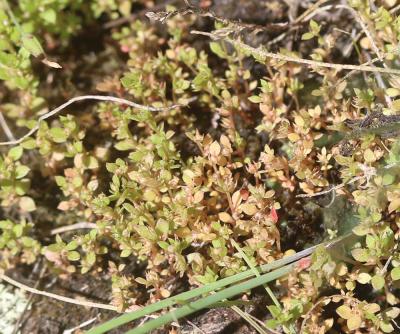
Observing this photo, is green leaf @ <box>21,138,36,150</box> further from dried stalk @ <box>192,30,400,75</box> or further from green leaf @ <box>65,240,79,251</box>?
dried stalk @ <box>192,30,400,75</box>

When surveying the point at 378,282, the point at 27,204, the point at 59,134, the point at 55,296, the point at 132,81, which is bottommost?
the point at 55,296

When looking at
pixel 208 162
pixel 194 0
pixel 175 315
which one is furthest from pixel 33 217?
pixel 194 0

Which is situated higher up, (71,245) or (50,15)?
(50,15)

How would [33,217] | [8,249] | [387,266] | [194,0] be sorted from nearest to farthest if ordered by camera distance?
[387,266]
[8,249]
[33,217]
[194,0]

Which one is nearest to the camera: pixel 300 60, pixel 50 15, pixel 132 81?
pixel 300 60

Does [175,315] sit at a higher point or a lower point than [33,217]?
higher

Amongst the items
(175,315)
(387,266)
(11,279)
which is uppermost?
(175,315)

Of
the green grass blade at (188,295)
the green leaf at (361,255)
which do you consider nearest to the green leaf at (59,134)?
Answer: the green grass blade at (188,295)

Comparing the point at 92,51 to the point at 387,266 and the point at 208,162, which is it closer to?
the point at 208,162

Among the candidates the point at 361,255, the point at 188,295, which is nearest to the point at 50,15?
the point at 188,295

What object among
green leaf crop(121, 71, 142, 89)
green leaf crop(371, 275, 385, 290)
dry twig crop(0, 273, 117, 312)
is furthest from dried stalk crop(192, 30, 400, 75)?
dry twig crop(0, 273, 117, 312)

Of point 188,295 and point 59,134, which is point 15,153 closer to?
point 59,134
